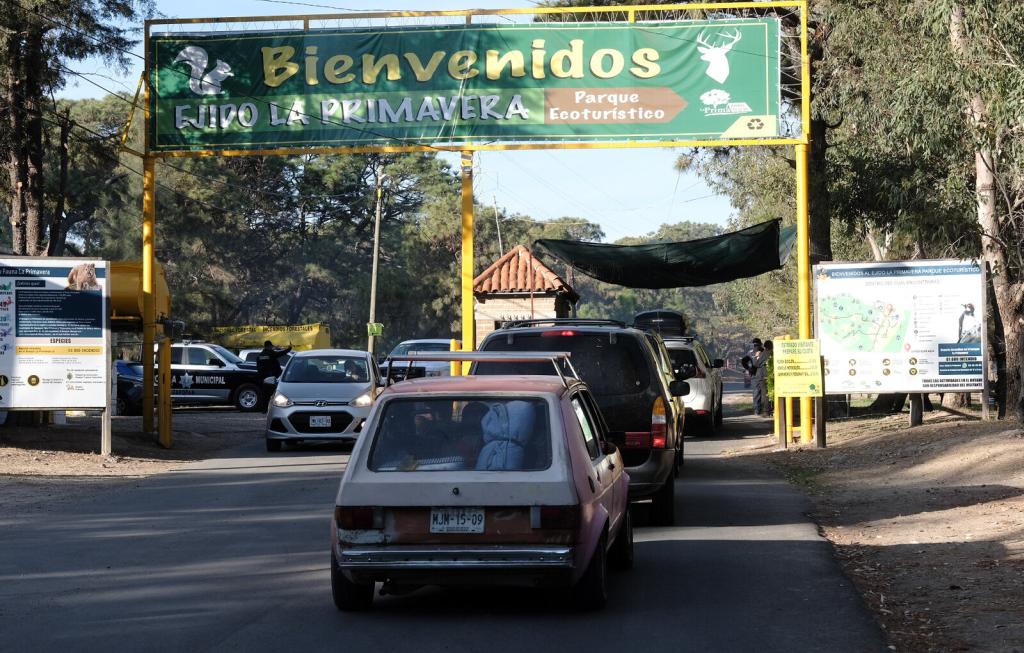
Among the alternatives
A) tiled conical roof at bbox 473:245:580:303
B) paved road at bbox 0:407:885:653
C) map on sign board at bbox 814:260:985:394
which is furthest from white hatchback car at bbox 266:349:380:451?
tiled conical roof at bbox 473:245:580:303

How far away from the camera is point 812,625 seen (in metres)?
7.88

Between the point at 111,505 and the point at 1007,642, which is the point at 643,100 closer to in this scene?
the point at 111,505

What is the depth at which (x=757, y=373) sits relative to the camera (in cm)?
3228

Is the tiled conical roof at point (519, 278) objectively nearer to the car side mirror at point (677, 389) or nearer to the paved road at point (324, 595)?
the car side mirror at point (677, 389)

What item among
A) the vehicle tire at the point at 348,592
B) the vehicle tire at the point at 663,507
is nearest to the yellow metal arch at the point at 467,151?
the vehicle tire at the point at 663,507

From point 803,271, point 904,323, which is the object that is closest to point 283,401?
point 803,271

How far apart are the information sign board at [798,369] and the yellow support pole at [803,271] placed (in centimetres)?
86

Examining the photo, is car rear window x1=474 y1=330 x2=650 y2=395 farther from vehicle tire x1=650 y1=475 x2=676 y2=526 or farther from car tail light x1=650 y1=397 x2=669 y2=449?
vehicle tire x1=650 y1=475 x2=676 y2=526

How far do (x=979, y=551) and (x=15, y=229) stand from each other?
19.4 meters

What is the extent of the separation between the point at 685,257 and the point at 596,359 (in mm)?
13758

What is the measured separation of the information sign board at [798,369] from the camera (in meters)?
20.9

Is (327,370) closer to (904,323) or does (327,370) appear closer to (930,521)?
(904,323)

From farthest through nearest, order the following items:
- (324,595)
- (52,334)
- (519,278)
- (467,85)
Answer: (519,278) → (467,85) → (52,334) → (324,595)

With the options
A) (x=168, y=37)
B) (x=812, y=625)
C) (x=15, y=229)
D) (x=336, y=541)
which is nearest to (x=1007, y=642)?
(x=812, y=625)
